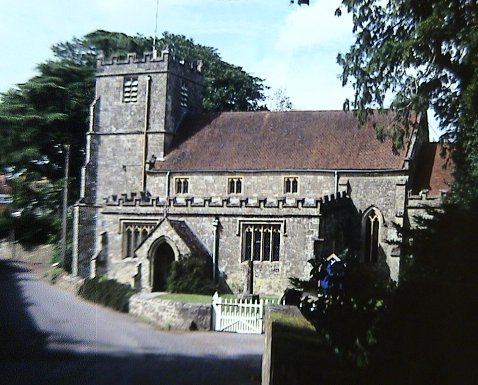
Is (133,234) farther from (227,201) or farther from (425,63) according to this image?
(425,63)

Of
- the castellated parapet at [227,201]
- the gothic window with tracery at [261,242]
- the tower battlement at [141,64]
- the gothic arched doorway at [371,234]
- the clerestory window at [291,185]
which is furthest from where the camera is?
the tower battlement at [141,64]

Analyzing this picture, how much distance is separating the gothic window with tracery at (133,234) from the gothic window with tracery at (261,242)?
420 cm

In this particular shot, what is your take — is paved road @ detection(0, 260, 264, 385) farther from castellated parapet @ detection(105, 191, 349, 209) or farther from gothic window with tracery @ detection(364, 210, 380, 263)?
gothic window with tracery @ detection(364, 210, 380, 263)

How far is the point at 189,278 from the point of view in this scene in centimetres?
2577

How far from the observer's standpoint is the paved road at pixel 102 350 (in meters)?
11.4

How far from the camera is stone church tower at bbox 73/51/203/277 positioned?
3262 centimetres

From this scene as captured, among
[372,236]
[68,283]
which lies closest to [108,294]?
[68,283]

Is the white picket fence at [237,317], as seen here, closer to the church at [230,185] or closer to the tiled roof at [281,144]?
the church at [230,185]

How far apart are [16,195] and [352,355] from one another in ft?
15.7

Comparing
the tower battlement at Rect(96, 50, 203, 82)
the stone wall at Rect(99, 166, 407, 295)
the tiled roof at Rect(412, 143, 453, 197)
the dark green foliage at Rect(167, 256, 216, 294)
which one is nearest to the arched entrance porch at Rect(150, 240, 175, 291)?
the stone wall at Rect(99, 166, 407, 295)

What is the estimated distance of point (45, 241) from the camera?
4.27 m

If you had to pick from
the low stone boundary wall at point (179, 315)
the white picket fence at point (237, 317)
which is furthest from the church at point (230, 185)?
the low stone boundary wall at point (179, 315)

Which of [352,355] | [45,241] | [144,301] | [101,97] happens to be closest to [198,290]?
[144,301]

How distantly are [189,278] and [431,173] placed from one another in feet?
39.0
